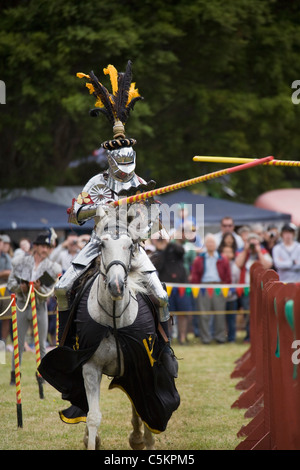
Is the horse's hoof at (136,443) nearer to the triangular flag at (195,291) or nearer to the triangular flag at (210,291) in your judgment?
the triangular flag at (195,291)

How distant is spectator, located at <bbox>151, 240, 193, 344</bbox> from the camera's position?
59.2 ft

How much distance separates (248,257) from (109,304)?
11064 millimetres

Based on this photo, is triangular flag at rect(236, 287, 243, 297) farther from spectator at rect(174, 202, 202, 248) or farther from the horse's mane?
the horse's mane

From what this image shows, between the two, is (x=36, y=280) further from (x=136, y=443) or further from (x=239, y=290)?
(x=239, y=290)

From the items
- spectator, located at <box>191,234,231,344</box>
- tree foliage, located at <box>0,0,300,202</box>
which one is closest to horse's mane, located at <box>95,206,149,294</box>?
spectator, located at <box>191,234,231,344</box>

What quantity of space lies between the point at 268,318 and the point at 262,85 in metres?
18.5

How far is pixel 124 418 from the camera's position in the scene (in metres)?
10.4

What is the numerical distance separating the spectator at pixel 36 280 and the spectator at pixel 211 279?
19.4 feet

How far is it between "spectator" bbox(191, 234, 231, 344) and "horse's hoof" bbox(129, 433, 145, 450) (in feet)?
31.4

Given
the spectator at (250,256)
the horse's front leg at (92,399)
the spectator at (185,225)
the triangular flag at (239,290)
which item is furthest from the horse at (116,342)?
the spectator at (185,225)

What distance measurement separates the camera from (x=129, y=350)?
7754mm

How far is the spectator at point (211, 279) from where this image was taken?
1827cm

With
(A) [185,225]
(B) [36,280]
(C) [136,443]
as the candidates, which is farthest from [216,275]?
(C) [136,443]
